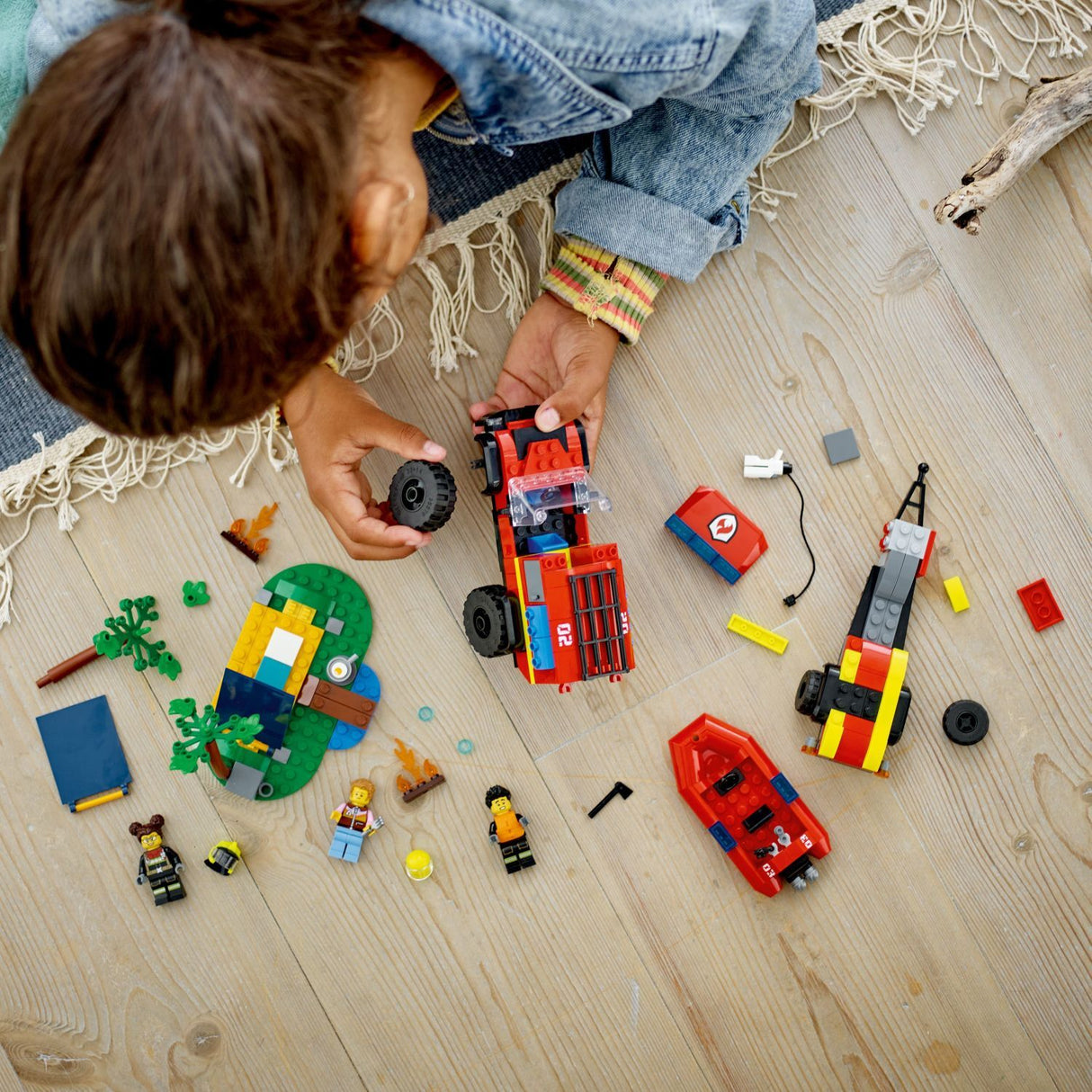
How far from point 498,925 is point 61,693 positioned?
0.53 meters

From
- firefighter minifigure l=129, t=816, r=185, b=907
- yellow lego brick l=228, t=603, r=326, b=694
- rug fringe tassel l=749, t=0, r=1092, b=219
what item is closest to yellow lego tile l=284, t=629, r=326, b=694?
yellow lego brick l=228, t=603, r=326, b=694

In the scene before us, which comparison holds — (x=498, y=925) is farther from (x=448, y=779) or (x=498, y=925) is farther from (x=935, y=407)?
(x=935, y=407)

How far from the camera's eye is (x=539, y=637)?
2.59 ft

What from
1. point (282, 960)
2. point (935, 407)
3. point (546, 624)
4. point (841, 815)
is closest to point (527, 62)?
point (546, 624)

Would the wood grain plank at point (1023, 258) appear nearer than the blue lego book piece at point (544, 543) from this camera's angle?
No

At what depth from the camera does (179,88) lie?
1.51 ft

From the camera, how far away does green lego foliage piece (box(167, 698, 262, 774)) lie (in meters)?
0.87

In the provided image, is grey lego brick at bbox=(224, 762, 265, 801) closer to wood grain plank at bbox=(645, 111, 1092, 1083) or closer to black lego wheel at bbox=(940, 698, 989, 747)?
wood grain plank at bbox=(645, 111, 1092, 1083)

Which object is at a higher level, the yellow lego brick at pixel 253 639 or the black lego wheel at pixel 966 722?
the black lego wheel at pixel 966 722

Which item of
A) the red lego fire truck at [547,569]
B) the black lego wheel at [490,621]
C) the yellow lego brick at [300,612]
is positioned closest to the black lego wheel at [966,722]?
the red lego fire truck at [547,569]

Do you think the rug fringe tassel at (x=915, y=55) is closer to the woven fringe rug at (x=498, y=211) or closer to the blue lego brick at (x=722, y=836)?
the woven fringe rug at (x=498, y=211)

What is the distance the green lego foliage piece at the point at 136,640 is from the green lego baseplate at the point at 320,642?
12cm

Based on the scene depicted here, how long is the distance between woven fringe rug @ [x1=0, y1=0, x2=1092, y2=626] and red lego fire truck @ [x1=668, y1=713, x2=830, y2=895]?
0.49 metres

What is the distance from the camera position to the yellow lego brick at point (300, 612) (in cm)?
93
